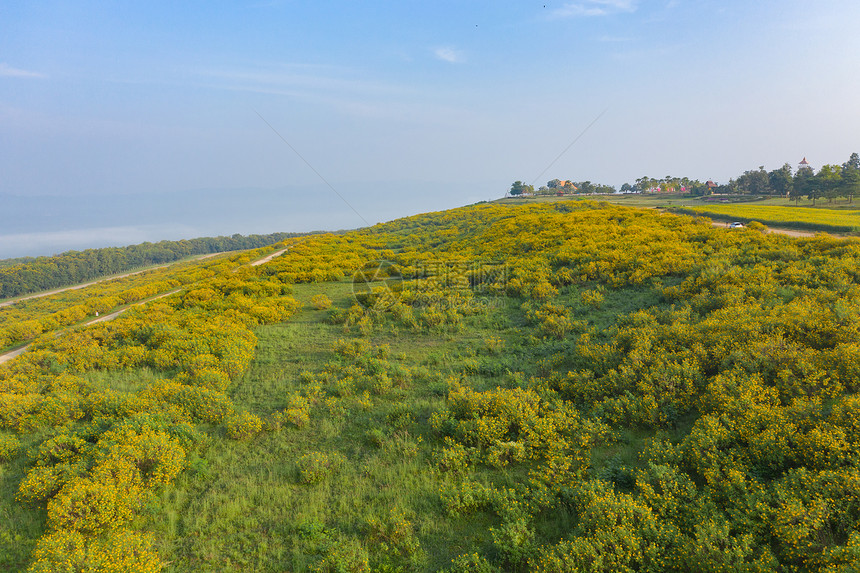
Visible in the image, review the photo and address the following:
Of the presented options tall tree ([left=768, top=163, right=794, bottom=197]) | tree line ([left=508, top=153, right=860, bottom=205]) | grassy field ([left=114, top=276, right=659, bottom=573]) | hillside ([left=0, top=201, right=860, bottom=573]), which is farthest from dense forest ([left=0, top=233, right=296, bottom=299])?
tall tree ([left=768, top=163, right=794, bottom=197])

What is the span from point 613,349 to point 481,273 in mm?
11620

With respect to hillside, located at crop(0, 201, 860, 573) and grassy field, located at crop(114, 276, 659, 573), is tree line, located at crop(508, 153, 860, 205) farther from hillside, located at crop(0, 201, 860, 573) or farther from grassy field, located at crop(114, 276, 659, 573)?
grassy field, located at crop(114, 276, 659, 573)

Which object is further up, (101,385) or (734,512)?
(101,385)

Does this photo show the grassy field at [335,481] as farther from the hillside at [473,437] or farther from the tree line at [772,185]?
the tree line at [772,185]

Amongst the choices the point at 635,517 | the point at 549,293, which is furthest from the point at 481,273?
the point at 635,517

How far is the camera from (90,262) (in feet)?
259

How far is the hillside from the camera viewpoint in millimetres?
4926

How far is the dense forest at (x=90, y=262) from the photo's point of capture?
6450 cm

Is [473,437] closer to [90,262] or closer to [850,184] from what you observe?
[850,184]

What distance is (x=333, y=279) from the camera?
25.6 m

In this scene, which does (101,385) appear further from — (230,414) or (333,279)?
(333,279)

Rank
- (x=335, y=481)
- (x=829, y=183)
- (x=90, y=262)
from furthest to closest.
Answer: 1. (x=90, y=262)
2. (x=829, y=183)
3. (x=335, y=481)

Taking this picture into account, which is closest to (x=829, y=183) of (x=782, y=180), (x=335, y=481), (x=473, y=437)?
(x=782, y=180)

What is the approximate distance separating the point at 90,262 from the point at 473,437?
347ft
